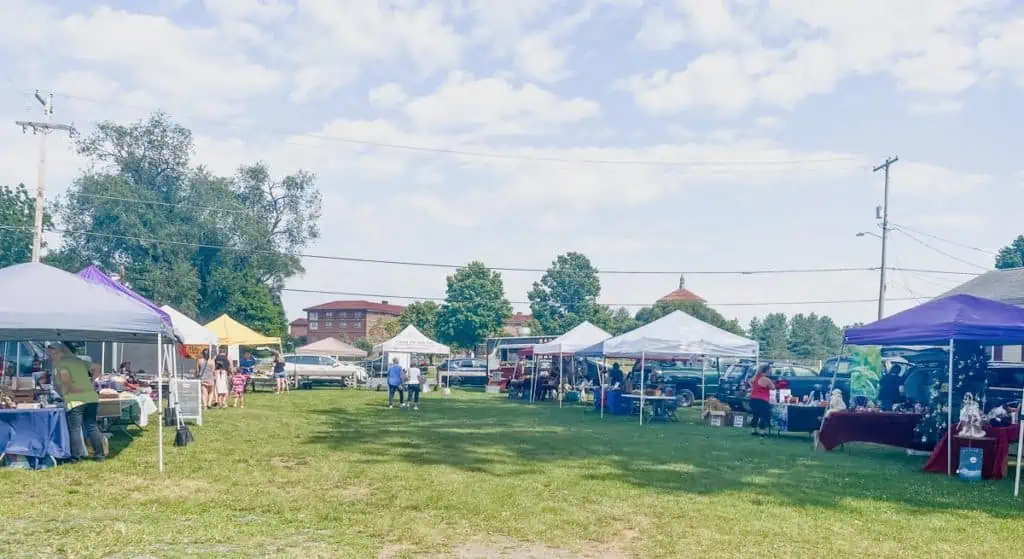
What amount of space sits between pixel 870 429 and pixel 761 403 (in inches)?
119

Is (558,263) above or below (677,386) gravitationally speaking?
above

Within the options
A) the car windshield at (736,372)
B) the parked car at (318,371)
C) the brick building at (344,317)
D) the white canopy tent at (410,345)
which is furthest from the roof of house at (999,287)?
the brick building at (344,317)

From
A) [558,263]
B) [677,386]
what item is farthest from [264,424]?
[558,263]

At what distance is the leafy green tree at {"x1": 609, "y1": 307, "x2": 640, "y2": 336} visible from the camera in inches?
2901

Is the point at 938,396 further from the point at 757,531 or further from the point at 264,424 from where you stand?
the point at 264,424

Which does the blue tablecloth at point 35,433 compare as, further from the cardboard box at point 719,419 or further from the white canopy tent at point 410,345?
the white canopy tent at point 410,345

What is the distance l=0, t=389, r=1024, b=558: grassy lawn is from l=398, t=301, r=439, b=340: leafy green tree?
5927cm

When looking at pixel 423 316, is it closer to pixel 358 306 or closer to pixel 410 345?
pixel 358 306

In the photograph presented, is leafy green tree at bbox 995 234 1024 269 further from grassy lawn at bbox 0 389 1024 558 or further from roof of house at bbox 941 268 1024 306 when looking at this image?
grassy lawn at bbox 0 389 1024 558

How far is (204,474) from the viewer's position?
971cm

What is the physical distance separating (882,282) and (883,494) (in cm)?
2728

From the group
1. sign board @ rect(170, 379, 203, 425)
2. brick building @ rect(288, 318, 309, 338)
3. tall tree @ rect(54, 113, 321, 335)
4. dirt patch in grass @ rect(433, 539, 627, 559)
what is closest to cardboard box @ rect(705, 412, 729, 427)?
sign board @ rect(170, 379, 203, 425)

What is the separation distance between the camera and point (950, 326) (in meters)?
10.9

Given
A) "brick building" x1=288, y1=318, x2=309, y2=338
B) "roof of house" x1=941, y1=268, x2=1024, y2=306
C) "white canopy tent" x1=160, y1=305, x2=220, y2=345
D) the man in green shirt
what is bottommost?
"brick building" x1=288, y1=318, x2=309, y2=338
